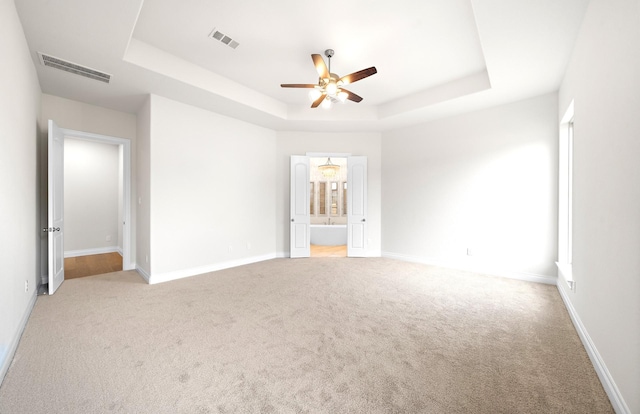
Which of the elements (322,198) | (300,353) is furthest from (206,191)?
(322,198)

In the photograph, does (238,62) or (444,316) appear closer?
(444,316)

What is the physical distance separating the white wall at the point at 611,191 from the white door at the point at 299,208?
4.40 metres

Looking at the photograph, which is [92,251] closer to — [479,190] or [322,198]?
[322,198]

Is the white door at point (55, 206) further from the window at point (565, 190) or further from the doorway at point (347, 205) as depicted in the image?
the window at point (565, 190)

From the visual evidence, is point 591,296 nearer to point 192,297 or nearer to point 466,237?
point 466,237

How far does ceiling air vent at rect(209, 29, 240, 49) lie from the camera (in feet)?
10.1

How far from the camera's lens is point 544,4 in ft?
7.62

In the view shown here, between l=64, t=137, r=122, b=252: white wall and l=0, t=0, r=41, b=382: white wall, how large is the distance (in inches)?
131

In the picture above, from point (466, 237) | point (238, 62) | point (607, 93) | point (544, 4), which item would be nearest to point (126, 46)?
point (238, 62)

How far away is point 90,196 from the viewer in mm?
6332

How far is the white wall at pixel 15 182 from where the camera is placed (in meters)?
2.09

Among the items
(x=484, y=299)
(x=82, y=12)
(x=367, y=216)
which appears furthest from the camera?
(x=367, y=216)

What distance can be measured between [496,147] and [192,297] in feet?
16.9

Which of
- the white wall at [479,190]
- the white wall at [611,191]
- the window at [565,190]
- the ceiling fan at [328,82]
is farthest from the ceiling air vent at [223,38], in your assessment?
the window at [565,190]
